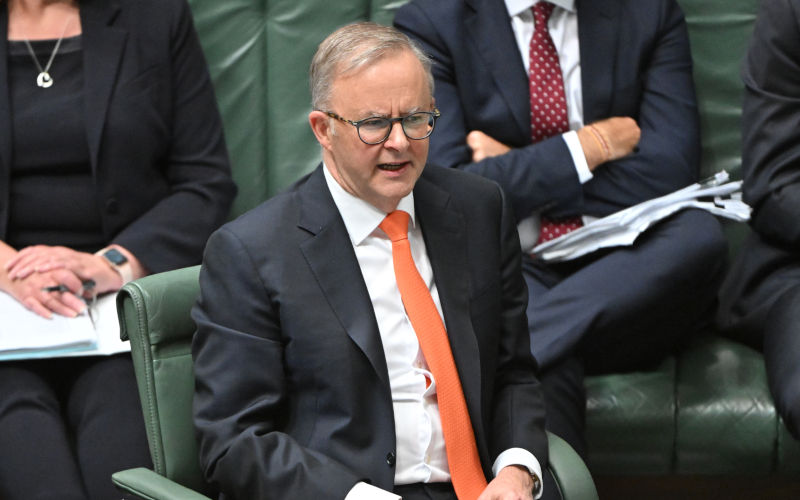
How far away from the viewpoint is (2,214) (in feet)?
8.98

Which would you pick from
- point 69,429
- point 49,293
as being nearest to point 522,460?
point 69,429

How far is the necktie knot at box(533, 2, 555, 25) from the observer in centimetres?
310

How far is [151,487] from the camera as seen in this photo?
1.93 meters

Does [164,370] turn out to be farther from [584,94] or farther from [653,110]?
[653,110]

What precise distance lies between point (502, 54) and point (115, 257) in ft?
3.67

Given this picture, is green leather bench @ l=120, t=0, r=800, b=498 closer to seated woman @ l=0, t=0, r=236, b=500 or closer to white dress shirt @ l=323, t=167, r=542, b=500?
seated woman @ l=0, t=0, r=236, b=500

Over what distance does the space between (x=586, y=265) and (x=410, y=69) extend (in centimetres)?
116

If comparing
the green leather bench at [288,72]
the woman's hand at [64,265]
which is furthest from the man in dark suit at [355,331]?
the green leather bench at [288,72]

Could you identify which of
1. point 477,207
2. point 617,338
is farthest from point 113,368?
point 617,338

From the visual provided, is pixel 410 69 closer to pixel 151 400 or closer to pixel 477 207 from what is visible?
pixel 477 207

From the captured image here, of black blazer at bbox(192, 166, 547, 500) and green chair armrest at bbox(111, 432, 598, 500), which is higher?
black blazer at bbox(192, 166, 547, 500)

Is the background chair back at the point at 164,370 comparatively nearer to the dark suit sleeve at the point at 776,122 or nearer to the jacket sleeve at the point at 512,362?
the jacket sleeve at the point at 512,362

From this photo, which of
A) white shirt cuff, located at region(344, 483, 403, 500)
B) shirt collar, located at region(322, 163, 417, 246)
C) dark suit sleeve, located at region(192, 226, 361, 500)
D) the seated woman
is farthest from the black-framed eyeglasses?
the seated woman

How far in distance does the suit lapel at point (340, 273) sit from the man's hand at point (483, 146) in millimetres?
1018
